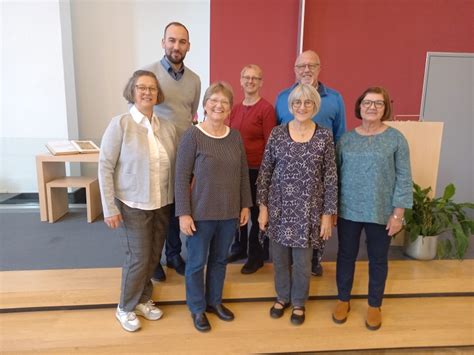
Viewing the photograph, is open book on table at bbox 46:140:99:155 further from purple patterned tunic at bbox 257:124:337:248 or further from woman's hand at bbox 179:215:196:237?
purple patterned tunic at bbox 257:124:337:248

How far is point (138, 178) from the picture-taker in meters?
1.71

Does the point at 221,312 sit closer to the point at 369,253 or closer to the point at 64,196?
the point at 369,253

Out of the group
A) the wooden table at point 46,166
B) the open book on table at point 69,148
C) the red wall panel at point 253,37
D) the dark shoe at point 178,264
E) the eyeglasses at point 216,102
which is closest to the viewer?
the eyeglasses at point 216,102

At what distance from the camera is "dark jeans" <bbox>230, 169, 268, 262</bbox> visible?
7.12ft

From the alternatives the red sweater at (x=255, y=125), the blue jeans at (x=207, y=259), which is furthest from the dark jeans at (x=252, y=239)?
the blue jeans at (x=207, y=259)

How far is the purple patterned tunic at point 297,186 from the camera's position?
5.72 feet

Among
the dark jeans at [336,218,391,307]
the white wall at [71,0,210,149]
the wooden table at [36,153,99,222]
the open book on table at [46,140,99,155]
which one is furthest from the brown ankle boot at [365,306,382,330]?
the white wall at [71,0,210,149]

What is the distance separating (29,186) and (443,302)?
4.28m

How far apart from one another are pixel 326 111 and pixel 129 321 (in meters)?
1.68

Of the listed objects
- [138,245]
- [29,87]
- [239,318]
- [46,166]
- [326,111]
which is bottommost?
[239,318]

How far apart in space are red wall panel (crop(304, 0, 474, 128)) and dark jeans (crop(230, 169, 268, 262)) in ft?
7.60

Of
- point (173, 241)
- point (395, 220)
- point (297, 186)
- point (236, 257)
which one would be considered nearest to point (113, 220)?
point (173, 241)

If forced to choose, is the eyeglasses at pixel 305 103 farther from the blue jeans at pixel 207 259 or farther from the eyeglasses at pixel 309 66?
the blue jeans at pixel 207 259

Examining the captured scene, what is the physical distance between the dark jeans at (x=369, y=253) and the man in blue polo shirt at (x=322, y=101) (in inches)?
6.0
